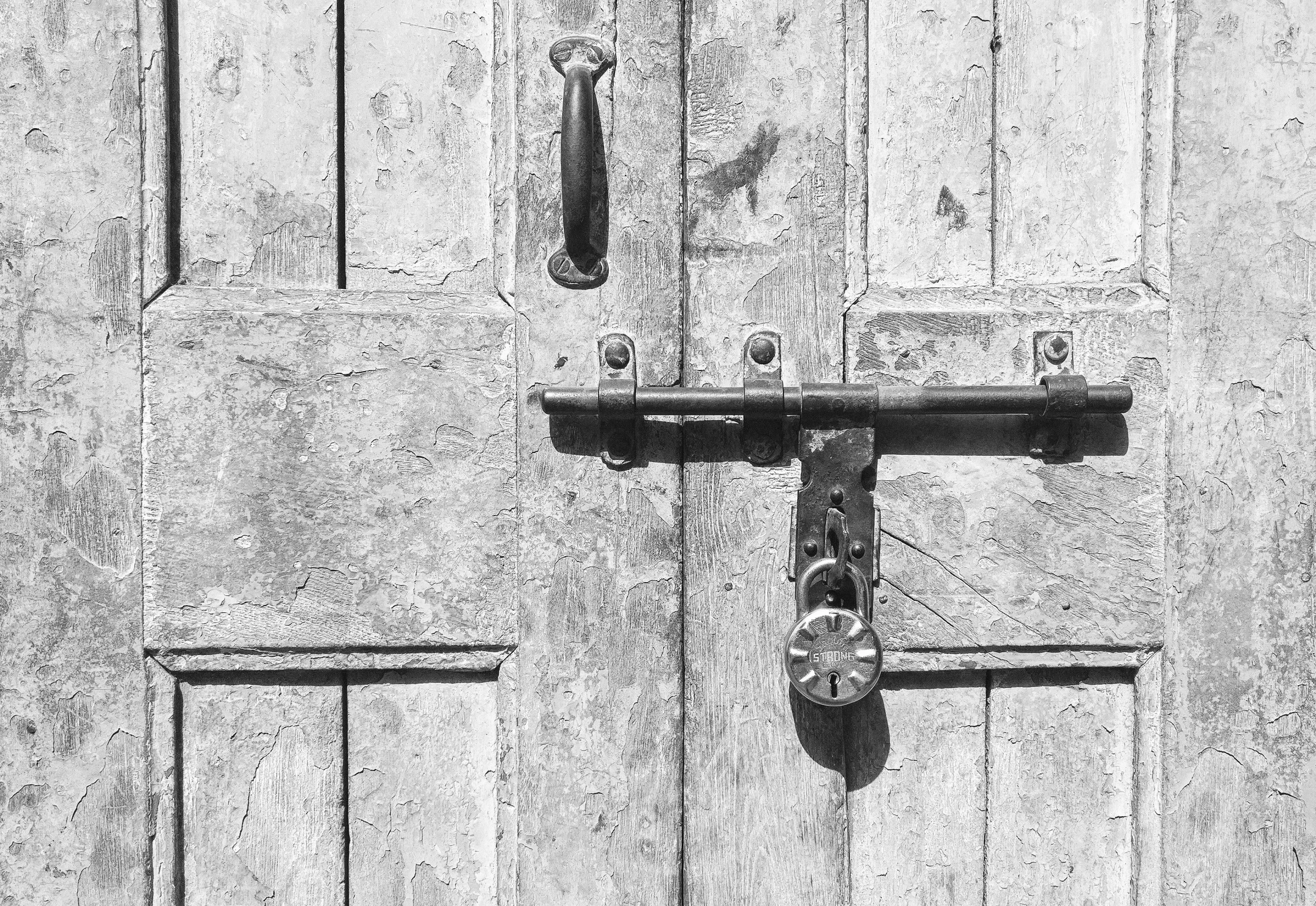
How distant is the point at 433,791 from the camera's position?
79 centimetres

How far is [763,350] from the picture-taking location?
769 millimetres

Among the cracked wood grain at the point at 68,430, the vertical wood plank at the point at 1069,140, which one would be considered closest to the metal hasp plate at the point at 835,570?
the vertical wood plank at the point at 1069,140

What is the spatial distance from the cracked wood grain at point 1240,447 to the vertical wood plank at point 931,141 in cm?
17

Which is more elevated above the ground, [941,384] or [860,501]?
[941,384]

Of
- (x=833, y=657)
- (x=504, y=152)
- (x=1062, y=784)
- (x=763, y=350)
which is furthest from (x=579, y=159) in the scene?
(x=1062, y=784)

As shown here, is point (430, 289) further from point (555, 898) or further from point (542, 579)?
point (555, 898)

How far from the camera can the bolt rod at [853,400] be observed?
→ 2.41ft

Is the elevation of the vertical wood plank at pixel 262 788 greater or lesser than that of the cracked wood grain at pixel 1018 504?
lesser

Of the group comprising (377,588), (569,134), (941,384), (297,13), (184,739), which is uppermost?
(297,13)

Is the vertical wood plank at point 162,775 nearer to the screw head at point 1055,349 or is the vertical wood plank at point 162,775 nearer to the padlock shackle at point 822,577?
the padlock shackle at point 822,577

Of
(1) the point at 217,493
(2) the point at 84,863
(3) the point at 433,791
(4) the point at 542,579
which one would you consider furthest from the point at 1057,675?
(2) the point at 84,863

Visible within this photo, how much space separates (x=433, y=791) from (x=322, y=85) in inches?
25.5

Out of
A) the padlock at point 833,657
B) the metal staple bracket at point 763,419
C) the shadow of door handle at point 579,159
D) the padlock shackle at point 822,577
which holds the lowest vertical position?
the padlock at point 833,657

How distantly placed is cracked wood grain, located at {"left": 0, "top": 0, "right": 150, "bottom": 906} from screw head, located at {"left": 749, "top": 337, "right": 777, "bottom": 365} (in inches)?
21.4
